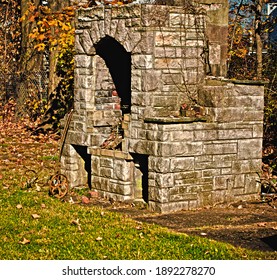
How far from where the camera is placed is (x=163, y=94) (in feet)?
32.5

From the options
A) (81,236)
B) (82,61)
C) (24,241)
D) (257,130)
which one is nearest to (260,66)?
(257,130)

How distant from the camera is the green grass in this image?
24.5 feet

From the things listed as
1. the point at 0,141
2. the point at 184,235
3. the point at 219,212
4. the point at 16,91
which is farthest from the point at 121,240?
the point at 16,91

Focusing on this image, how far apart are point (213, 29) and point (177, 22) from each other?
0.98m

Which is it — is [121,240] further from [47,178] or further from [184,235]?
[47,178]

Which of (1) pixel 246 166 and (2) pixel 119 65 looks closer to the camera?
(1) pixel 246 166

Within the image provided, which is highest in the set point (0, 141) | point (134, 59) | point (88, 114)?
point (134, 59)

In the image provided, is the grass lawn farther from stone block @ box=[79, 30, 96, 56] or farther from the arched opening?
stone block @ box=[79, 30, 96, 56]

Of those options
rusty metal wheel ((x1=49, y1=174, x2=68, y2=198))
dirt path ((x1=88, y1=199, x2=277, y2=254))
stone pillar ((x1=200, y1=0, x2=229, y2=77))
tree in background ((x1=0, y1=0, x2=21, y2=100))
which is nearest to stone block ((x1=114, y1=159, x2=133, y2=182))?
dirt path ((x1=88, y1=199, x2=277, y2=254))

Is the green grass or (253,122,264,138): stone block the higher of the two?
(253,122,264,138): stone block

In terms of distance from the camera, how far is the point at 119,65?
37.1 ft

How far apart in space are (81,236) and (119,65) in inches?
153

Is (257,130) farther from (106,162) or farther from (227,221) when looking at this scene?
(106,162)

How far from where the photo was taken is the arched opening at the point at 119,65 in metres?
11.1
